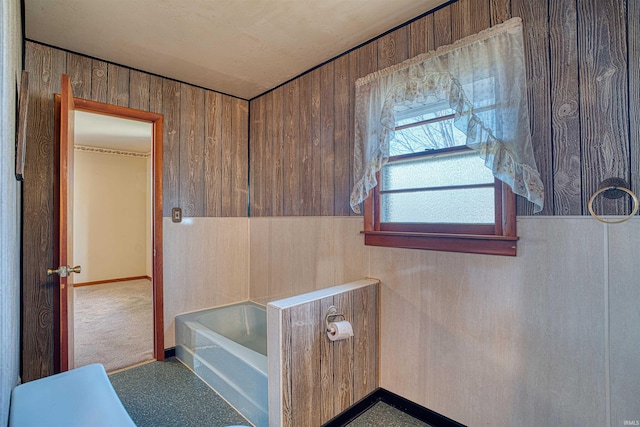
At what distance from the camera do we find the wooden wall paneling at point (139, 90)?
2539 mm

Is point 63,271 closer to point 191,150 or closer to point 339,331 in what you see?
point 191,150

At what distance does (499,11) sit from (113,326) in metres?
4.43

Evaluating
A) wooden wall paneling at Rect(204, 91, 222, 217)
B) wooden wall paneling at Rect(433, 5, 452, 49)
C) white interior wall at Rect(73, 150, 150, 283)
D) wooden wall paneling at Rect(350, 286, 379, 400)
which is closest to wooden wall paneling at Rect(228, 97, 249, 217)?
wooden wall paneling at Rect(204, 91, 222, 217)

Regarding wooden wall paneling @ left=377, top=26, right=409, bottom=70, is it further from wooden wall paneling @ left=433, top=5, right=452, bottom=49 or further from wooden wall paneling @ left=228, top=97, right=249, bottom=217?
wooden wall paneling @ left=228, top=97, right=249, bottom=217

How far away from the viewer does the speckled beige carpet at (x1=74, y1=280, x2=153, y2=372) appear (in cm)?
270

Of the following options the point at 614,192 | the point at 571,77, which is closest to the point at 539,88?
the point at 571,77

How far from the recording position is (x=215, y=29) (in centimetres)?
201

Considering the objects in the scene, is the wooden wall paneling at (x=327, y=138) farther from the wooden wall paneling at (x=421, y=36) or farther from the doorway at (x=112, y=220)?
the doorway at (x=112, y=220)

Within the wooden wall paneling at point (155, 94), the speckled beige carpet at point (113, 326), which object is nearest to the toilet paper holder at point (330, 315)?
the speckled beige carpet at point (113, 326)

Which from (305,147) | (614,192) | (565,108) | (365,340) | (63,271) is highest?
(305,147)

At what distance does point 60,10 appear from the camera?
1.82 metres

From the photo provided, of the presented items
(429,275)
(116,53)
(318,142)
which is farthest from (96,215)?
(429,275)

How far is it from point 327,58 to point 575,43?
5.13ft

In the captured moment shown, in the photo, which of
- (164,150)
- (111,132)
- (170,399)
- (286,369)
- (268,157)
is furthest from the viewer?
(111,132)
